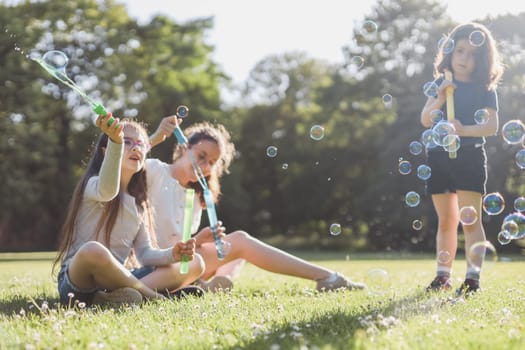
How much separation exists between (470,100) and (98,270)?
9.75ft

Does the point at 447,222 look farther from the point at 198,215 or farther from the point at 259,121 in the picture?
the point at 259,121

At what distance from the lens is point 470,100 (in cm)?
491

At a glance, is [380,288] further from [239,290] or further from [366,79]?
[366,79]

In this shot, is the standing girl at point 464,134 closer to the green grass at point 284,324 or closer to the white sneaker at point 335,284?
the white sneaker at point 335,284

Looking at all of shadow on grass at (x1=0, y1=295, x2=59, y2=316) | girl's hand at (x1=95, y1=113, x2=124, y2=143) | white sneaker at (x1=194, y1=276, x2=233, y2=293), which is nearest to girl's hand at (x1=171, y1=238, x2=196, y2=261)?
girl's hand at (x1=95, y1=113, x2=124, y2=143)

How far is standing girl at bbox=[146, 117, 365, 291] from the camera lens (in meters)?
4.76

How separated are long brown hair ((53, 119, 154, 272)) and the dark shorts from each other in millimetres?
2143

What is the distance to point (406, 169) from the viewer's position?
5.91m

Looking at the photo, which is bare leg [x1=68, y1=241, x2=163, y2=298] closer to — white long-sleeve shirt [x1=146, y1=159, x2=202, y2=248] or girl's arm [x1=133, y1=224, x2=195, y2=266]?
girl's arm [x1=133, y1=224, x2=195, y2=266]

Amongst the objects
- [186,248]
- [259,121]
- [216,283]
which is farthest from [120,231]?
[259,121]

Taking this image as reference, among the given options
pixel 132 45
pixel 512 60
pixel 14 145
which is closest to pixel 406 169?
pixel 512 60

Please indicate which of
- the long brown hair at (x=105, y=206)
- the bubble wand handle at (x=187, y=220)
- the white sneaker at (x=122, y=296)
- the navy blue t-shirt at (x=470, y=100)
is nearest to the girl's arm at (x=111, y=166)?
the long brown hair at (x=105, y=206)

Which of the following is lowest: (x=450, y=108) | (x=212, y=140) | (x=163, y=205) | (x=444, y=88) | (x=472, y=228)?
(x=472, y=228)

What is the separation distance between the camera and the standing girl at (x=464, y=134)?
4.73m
